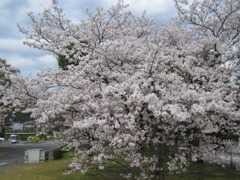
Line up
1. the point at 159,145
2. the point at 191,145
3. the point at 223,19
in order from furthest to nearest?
the point at 223,19 → the point at 191,145 → the point at 159,145

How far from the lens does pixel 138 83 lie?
23.6 feet

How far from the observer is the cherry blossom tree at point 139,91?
6.86 m

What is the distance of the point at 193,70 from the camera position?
8.86 metres

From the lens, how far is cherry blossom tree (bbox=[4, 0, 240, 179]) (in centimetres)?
686

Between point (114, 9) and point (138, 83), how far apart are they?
20.9 feet

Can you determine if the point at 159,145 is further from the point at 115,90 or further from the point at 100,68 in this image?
the point at 100,68

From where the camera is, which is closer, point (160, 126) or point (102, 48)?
point (160, 126)

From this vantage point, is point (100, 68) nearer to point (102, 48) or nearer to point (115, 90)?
point (102, 48)

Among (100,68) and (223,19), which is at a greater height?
(223,19)

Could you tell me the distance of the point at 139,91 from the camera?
6773mm

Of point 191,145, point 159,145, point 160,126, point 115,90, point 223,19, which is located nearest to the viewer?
point 115,90

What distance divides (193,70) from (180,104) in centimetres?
226

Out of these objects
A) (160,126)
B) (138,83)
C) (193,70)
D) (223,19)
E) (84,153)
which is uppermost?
(223,19)

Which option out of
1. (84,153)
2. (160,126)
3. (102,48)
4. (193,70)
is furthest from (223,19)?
(84,153)
